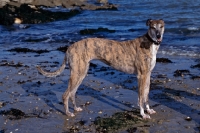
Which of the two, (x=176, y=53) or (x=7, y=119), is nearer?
(x=7, y=119)

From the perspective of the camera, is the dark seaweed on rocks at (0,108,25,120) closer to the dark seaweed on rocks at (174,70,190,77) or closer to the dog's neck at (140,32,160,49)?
the dog's neck at (140,32,160,49)

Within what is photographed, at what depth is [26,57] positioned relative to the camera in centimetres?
1266

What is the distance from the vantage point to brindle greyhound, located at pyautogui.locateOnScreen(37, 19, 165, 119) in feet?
22.8

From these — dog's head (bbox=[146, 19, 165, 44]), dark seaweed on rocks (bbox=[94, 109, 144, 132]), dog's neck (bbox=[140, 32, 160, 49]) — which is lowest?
dark seaweed on rocks (bbox=[94, 109, 144, 132])

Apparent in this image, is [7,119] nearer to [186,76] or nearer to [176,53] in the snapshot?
[186,76]

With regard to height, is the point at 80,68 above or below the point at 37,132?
above

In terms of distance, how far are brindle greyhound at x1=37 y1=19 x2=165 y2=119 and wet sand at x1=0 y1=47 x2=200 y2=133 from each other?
37 cm

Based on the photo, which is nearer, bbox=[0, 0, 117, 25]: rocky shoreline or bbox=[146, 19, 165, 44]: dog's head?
bbox=[146, 19, 165, 44]: dog's head

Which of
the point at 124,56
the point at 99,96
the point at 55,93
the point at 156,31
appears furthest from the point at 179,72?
the point at 55,93

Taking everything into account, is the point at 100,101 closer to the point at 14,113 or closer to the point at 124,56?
the point at 124,56

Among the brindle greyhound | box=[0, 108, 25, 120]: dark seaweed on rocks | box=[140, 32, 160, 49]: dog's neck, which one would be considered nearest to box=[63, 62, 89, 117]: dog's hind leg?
the brindle greyhound

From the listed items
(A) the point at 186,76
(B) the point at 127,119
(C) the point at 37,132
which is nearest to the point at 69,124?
(C) the point at 37,132

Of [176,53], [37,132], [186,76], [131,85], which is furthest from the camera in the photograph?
[176,53]

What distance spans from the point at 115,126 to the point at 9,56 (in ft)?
24.7
